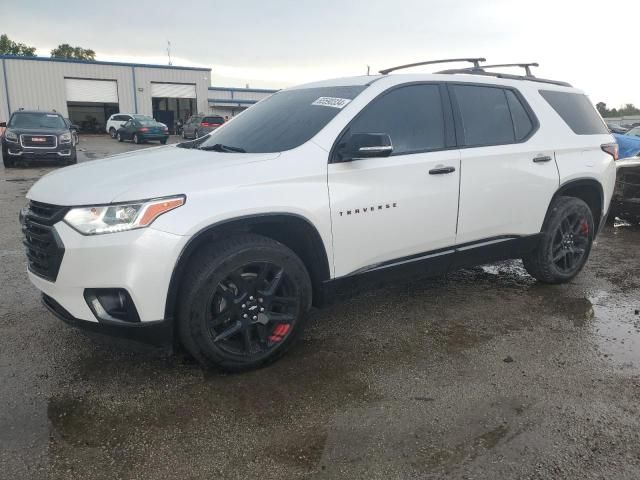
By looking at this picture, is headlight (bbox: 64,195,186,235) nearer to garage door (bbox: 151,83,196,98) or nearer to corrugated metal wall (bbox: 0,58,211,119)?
corrugated metal wall (bbox: 0,58,211,119)

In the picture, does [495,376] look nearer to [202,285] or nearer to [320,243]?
[320,243]

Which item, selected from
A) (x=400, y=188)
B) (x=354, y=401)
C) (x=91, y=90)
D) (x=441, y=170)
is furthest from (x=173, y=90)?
(x=354, y=401)

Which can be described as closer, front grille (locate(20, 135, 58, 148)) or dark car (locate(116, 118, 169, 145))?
front grille (locate(20, 135, 58, 148))

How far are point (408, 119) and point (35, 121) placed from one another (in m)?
14.5

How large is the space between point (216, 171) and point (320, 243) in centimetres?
76

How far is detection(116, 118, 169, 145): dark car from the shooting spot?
1013 inches

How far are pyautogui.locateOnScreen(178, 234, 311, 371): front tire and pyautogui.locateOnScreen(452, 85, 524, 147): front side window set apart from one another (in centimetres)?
177

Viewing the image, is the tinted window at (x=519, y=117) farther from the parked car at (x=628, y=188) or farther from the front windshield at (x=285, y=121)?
the parked car at (x=628, y=188)

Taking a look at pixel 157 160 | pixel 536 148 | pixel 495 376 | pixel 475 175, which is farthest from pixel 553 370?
pixel 157 160

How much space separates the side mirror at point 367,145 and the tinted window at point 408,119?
0.80 feet

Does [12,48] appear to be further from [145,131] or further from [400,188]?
[400,188]

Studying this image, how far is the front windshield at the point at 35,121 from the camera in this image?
14.6 m

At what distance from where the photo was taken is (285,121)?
361 cm

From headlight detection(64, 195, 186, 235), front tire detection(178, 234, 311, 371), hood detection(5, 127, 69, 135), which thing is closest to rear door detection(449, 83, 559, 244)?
front tire detection(178, 234, 311, 371)
